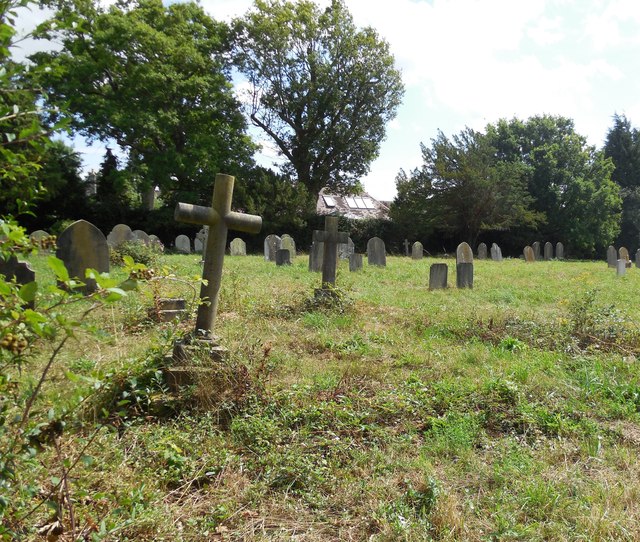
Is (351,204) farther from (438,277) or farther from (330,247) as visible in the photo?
(330,247)

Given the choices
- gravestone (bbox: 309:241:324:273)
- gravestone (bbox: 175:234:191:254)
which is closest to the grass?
gravestone (bbox: 309:241:324:273)

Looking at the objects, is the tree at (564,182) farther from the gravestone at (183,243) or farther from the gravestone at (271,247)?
the gravestone at (183,243)

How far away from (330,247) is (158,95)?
2178 centimetres

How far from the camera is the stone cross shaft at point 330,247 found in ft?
29.0

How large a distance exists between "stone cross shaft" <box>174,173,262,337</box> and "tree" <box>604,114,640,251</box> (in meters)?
45.5

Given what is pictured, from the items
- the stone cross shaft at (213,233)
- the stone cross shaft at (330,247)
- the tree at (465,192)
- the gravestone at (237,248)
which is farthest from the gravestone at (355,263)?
the tree at (465,192)

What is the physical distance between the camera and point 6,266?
6.41 m

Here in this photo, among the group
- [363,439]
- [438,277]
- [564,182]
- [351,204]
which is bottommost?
[363,439]

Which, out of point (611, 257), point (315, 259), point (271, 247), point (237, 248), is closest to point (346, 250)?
point (271, 247)

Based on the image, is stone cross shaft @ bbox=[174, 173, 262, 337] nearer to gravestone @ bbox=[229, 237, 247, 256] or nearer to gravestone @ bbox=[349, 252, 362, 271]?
gravestone @ bbox=[349, 252, 362, 271]

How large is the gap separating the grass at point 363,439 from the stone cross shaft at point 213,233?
372 mm

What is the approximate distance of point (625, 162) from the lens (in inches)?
1753

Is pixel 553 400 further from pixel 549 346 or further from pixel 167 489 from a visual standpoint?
pixel 167 489

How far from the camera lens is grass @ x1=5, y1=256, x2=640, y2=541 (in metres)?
2.52
